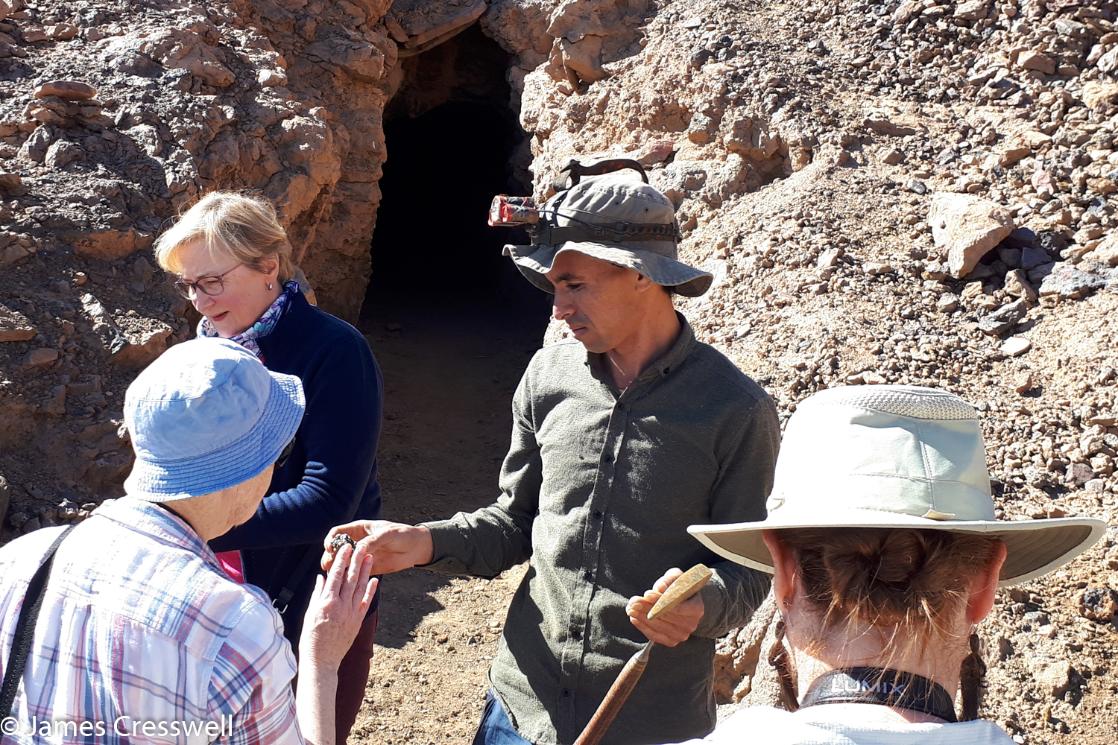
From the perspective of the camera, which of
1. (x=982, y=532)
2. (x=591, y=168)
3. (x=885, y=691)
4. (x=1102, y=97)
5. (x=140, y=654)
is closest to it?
(x=885, y=691)

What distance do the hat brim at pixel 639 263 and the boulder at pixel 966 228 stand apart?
136 inches

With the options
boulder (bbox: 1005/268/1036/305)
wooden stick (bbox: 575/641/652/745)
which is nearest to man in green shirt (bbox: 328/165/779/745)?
wooden stick (bbox: 575/641/652/745)

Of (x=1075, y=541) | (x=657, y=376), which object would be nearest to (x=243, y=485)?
(x=657, y=376)

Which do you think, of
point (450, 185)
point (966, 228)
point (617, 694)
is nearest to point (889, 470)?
point (617, 694)

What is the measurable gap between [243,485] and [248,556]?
109 cm

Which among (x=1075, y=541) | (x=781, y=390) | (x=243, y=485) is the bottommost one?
(x=781, y=390)

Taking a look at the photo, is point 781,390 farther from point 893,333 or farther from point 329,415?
point 329,415

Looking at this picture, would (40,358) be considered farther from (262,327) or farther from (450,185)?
(450,185)

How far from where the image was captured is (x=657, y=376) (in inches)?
108

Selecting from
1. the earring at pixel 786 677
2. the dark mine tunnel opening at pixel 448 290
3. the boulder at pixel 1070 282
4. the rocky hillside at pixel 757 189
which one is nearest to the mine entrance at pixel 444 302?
the dark mine tunnel opening at pixel 448 290

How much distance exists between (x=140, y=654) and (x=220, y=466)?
0.36 m

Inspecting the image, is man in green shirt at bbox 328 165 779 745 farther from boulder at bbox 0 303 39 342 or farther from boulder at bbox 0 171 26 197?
boulder at bbox 0 171 26 197

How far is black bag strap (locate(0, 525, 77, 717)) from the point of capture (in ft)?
5.64

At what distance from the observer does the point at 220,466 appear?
6.35 ft
